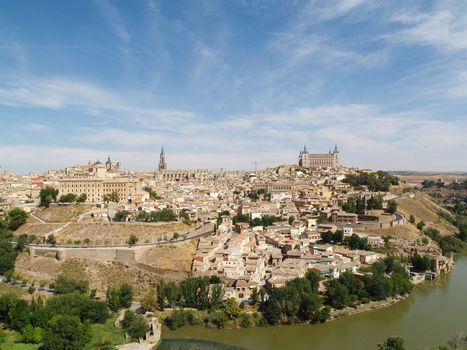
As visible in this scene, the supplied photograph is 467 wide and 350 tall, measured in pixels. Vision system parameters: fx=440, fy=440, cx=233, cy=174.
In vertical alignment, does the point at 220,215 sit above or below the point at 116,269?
above

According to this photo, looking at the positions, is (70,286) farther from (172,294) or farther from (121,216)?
(121,216)

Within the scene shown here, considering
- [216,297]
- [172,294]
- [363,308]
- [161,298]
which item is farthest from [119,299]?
[363,308]

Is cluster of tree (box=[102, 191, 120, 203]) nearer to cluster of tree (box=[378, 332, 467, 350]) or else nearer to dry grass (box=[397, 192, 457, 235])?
dry grass (box=[397, 192, 457, 235])

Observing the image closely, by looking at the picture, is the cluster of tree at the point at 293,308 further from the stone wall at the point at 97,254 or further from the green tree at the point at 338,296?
the stone wall at the point at 97,254

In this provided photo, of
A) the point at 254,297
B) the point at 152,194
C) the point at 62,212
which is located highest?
the point at 152,194

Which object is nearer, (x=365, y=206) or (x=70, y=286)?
(x=70, y=286)

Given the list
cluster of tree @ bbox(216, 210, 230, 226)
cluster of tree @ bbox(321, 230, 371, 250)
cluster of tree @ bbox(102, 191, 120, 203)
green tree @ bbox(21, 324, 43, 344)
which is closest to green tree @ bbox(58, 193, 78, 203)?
cluster of tree @ bbox(102, 191, 120, 203)
